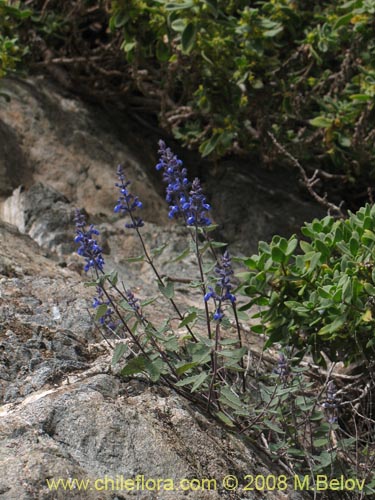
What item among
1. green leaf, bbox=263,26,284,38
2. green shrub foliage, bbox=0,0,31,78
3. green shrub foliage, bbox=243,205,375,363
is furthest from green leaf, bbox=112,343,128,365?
green shrub foliage, bbox=0,0,31,78

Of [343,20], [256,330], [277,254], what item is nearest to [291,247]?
[277,254]

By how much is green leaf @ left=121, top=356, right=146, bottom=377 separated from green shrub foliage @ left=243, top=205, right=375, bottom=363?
692 millimetres

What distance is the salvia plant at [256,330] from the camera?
2711mm

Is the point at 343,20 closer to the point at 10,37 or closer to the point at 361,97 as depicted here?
the point at 361,97

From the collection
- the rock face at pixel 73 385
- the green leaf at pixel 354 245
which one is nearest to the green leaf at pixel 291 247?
the green leaf at pixel 354 245

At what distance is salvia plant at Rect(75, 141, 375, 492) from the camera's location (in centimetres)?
271

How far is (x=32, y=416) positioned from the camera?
8.20 feet

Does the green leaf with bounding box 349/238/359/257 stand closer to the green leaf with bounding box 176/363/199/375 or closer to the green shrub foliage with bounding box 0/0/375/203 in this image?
the green leaf with bounding box 176/363/199/375

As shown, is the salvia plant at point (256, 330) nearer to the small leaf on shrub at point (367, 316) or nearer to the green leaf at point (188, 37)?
the small leaf on shrub at point (367, 316)

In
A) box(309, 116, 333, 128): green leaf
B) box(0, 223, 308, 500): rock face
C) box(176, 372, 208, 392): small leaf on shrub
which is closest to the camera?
box(0, 223, 308, 500): rock face

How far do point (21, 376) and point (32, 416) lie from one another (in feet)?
1.00

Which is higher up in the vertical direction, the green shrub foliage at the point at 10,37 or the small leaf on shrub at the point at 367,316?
the green shrub foliage at the point at 10,37

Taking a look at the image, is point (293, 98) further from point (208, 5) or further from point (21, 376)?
point (21, 376)

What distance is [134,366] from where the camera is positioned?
2.67 metres
